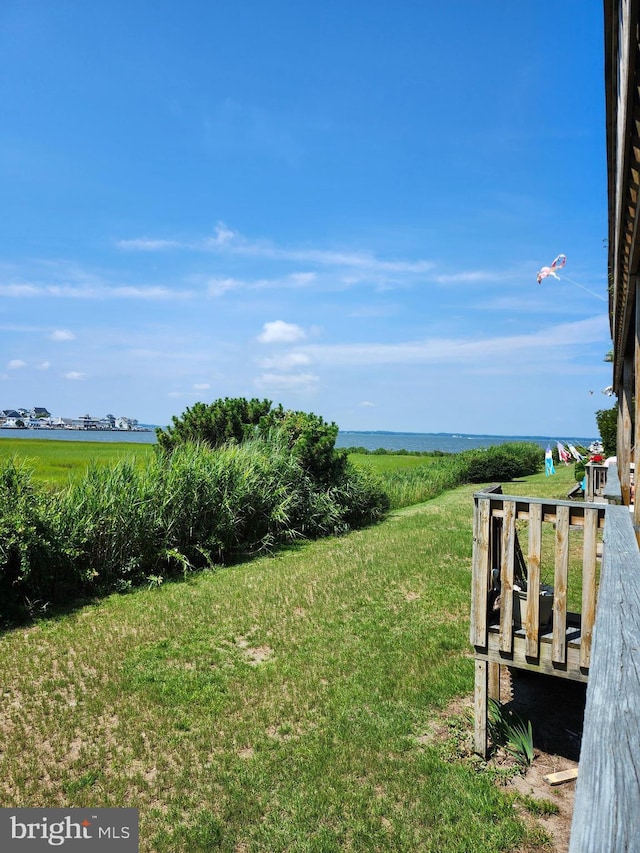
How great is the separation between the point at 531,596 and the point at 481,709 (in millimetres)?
915

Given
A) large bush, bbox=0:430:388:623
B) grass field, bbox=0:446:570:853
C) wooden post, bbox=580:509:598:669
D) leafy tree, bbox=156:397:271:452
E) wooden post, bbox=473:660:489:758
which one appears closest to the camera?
grass field, bbox=0:446:570:853

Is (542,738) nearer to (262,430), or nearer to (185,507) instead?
(185,507)

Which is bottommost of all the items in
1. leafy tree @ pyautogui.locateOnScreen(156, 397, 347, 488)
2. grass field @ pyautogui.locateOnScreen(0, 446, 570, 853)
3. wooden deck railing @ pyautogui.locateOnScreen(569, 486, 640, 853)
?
grass field @ pyautogui.locateOnScreen(0, 446, 570, 853)

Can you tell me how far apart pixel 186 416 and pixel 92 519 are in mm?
5981

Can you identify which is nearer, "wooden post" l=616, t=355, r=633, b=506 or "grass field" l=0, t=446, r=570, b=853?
"grass field" l=0, t=446, r=570, b=853

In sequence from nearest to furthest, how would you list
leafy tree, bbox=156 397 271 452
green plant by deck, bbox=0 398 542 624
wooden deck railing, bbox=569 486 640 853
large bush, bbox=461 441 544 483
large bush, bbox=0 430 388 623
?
wooden deck railing, bbox=569 486 640 853, large bush, bbox=0 430 388 623, green plant by deck, bbox=0 398 542 624, leafy tree, bbox=156 397 271 452, large bush, bbox=461 441 544 483

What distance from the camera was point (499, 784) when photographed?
3.34m

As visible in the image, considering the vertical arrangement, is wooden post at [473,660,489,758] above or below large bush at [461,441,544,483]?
below

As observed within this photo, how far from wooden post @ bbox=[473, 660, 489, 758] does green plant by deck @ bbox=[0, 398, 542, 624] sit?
18.1 ft

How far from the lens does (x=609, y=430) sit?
785 inches

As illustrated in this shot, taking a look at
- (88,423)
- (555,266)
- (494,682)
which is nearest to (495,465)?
(555,266)

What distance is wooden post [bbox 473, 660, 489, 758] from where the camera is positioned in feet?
11.8

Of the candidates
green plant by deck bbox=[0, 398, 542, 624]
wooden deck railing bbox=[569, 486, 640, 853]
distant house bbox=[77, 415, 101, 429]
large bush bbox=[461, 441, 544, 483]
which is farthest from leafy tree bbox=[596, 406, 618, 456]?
distant house bbox=[77, 415, 101, 429]

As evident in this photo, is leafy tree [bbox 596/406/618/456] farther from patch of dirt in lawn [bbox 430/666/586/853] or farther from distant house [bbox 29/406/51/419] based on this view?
distant house [bbox 29/406/51/419]
